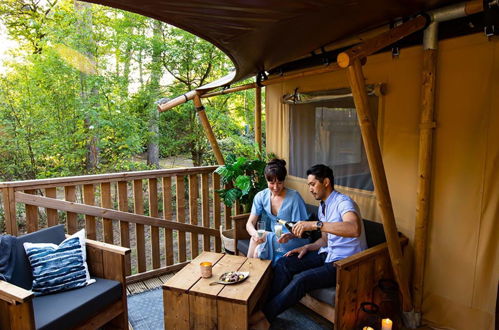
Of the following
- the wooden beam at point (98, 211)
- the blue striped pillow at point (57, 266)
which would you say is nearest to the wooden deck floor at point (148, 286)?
the wooden beam at point (98, 211)

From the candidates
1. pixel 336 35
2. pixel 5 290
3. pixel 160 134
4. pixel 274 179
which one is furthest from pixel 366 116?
pixel 160 134

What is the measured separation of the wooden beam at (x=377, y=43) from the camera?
6.21 ft

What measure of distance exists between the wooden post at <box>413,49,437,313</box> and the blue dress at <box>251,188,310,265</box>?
2.72ft

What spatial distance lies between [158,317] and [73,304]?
2.81 ft

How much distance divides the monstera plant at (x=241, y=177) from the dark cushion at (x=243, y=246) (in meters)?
0.49

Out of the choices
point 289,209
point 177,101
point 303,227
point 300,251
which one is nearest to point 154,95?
point 177,101

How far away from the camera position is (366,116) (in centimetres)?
197

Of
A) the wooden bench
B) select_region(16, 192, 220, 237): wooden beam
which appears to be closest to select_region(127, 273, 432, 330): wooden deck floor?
the wooden bench

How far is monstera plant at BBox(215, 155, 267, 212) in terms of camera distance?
11.6 ft

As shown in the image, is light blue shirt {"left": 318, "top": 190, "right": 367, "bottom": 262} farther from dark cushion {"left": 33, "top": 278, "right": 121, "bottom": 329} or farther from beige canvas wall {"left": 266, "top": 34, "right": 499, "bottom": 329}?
dark cushion {"left": 33, "top": 278, "right": 121, "bottom": 329}

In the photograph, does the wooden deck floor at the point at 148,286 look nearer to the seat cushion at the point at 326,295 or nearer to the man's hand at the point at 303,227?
the seat cushion at the point at 326,295

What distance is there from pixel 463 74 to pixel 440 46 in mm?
253

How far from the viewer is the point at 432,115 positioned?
2.25 m

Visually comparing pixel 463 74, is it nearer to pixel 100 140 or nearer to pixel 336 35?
pixel 336 35
